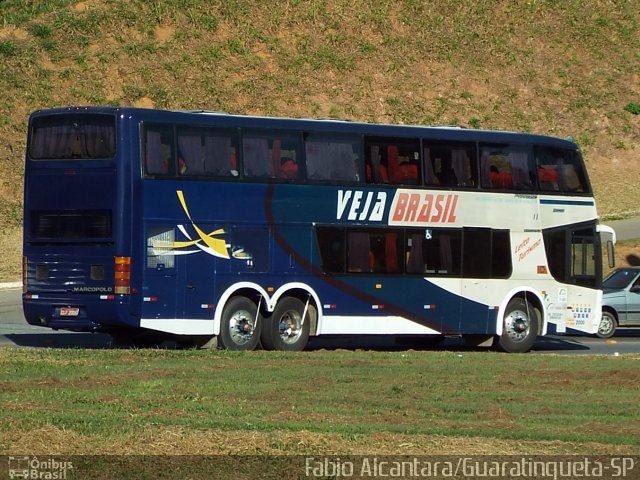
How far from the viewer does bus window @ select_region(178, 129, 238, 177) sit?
21062 mm

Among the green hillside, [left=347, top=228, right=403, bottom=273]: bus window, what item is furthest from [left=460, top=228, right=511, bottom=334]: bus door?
the green hillside

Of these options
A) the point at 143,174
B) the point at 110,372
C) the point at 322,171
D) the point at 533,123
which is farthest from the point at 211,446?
the point at 533,123

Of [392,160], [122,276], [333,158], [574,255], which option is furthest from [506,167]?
[122,276]

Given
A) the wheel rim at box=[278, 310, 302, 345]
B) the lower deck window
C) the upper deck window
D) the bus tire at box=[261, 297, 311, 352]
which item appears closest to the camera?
the upper deck window

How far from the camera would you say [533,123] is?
6162 centimetres

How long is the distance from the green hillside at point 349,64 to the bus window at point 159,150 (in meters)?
29.4

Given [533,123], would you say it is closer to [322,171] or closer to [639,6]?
[639,6]

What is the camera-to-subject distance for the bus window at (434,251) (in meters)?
23.7

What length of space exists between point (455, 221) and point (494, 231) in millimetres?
943

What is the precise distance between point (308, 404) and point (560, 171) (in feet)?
42.7

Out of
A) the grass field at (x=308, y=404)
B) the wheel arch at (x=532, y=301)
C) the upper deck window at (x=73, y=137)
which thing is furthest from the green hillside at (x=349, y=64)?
the grass field at (x=308, y=404)

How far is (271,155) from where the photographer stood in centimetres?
2200

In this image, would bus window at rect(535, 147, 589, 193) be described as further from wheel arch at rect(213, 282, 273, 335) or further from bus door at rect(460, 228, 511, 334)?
wheel arch at rect(213, 282, 273, 335)

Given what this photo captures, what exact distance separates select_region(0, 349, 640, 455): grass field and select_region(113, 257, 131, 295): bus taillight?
1.46 metres
